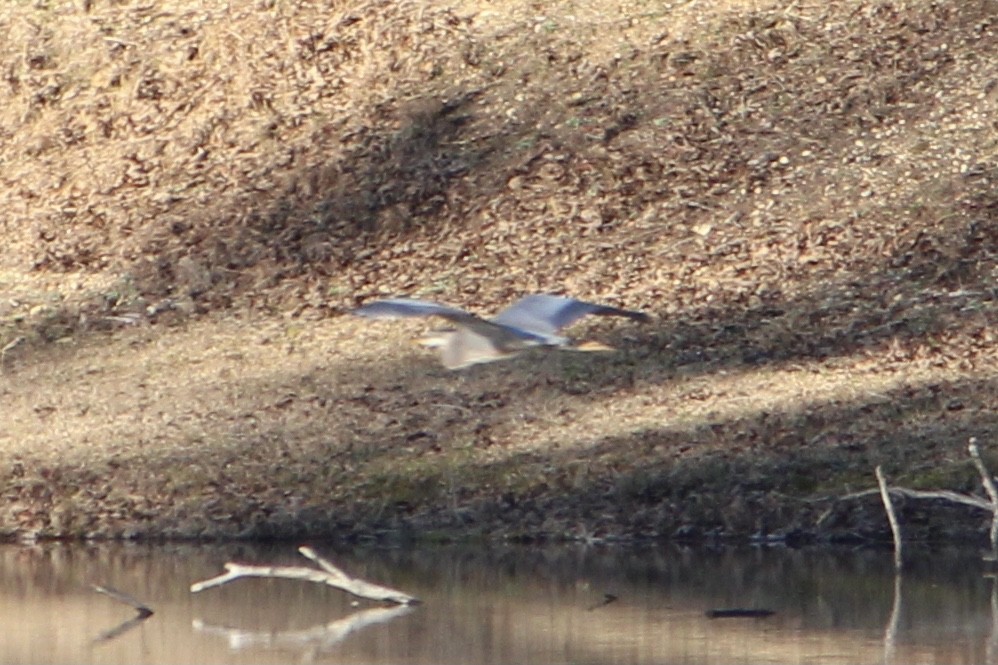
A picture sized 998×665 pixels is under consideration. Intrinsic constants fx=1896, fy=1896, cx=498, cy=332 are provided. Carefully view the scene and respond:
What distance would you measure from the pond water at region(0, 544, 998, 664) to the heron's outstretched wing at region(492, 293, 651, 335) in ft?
4.71

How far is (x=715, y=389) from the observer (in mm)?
13164

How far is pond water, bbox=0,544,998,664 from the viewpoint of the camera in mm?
8500

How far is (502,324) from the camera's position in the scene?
9078 millimetres

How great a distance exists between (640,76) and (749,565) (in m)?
7.28

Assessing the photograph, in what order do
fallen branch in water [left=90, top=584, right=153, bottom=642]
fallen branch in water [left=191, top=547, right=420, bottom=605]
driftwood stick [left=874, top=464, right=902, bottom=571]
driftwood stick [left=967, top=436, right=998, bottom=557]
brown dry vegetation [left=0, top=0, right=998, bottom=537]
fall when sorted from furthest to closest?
brown dry vegetation [left=0, top=0, right=998, bottom=537] → driftwood stick [left=874, top=464, right=902, bottom=571] → driftwood stick [left=967, top=436, right=998, bottom=557] → fallen branch in water [left=191, top=547, right=420, bottom=605] → fallen branch in water [left=90, top=584, right=153, bottom=642]

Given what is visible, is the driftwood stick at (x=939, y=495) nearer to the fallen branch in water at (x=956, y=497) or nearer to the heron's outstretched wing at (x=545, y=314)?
the fallen branch in water at (x=956, y=497)

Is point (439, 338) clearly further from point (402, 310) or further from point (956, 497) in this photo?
point (956, 497)

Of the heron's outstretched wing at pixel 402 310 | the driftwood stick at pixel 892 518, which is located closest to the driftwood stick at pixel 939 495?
the driftwood stick at pixel 892 518

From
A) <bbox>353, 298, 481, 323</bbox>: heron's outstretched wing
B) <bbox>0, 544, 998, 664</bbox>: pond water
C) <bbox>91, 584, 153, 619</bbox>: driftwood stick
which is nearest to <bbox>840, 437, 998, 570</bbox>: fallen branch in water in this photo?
<bbox>0, 544, 998, 664</bbox>: pond water

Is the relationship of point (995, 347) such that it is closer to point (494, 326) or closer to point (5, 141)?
point (494, 326)

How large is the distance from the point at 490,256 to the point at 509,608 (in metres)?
6.28

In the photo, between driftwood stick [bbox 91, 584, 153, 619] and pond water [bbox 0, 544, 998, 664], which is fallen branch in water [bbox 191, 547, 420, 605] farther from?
driftwood stick [bbox 91, 584, 153, 619]

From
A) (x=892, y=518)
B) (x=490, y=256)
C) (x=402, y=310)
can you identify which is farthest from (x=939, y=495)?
(x=490, y=256)

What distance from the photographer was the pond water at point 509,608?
8500 millimetres
